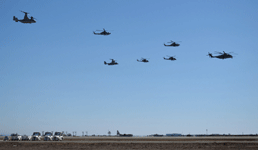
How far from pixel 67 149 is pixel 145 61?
54.9m

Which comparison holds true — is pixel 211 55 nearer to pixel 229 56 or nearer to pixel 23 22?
pixel 229 56

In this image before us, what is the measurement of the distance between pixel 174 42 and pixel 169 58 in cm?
730

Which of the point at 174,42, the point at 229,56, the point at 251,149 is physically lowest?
the point at 251,149

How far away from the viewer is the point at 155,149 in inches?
1515

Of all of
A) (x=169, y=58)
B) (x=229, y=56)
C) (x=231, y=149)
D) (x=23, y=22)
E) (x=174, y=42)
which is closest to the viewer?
(x=231, y=149)

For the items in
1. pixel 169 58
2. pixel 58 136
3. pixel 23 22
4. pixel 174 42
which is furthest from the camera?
pixel 169 58

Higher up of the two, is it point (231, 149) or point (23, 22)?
point (23, 22)

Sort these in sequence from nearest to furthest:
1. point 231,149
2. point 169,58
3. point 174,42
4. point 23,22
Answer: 1. point 231,149
2. point 23,22
3. point 174,42
4. point 169,58

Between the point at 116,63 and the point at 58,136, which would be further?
the point at 116,63

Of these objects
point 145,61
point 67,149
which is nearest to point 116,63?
point 145,61

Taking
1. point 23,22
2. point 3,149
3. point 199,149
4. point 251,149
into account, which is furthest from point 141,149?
point 23,22

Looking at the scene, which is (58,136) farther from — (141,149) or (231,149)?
(231,149)

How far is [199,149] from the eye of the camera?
127 ft

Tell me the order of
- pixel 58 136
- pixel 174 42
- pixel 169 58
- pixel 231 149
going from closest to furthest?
pixel 231 149 → pixel 58 136 → pixel 174 42 → pixel 169 58
